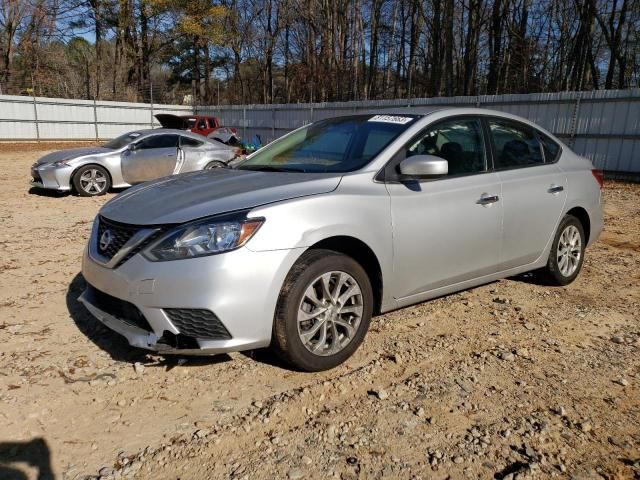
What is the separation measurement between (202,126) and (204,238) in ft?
68.9

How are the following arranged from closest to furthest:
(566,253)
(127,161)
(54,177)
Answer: (566,253), (54,177), (127,161)

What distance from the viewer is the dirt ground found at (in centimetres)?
237

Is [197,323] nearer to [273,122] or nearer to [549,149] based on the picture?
[549,149]

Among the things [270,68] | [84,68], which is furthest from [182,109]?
[270,68]

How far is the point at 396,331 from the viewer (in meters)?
3.86

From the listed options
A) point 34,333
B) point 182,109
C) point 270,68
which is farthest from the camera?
point 270,68

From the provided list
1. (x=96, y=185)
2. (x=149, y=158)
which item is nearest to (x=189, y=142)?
(x=149, y=158)

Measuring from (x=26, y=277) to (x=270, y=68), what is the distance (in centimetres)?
3625

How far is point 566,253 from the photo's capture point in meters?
4.86

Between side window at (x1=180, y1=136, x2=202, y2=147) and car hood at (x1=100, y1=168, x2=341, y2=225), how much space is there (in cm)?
726

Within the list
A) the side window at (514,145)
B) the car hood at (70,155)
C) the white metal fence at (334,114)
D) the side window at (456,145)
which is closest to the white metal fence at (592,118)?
the white metal fence at (334,114)

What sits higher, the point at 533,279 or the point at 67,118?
the point at 67,118

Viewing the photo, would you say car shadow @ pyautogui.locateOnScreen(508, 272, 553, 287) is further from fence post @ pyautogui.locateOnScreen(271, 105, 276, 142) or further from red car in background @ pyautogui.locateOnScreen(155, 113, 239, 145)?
fence post @ pyautogui.locateOnScreen(271, 105, 276, 142)

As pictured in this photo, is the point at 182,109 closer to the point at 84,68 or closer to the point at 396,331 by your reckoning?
the point at 84,68
